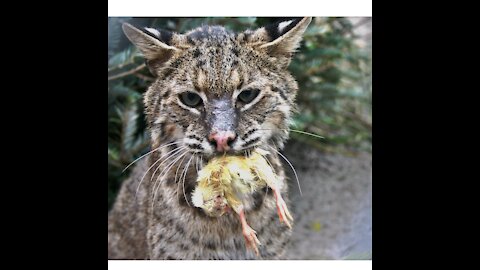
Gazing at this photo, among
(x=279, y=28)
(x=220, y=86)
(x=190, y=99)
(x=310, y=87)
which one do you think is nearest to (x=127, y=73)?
(x=190, y=99)

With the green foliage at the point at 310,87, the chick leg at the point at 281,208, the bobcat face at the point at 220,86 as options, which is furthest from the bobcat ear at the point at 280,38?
the chick leg at the point at 281,208

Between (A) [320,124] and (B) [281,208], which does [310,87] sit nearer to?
(A) [320,124]

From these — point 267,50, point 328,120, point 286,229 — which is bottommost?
point 286,229

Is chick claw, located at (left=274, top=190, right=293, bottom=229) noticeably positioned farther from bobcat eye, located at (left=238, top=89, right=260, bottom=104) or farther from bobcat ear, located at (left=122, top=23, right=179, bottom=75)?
bobcat ear, located at (left=122, top=23, right=179, bottom=75)

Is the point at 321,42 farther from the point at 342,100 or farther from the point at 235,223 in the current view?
the point at 235,223

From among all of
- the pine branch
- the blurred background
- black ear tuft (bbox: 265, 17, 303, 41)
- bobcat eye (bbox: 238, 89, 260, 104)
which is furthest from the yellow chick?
the pine branch

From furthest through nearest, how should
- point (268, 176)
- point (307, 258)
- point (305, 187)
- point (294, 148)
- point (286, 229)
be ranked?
→ point (305, 187) < point (294, 148) < point (307, 258) < point (286, 229) < point (268, 176)

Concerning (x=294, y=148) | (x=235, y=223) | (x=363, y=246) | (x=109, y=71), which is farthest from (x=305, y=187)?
(x=109, y=71)
